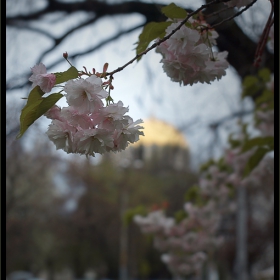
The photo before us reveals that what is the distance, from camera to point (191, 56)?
25.5 inches

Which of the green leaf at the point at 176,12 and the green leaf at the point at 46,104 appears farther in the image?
the green leaf at the point at 176,12

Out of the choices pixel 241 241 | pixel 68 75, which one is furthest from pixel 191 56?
pixel 241 241

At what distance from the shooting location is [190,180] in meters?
10.0

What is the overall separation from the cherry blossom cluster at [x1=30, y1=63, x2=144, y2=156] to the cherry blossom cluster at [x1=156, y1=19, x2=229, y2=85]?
0.48 feet

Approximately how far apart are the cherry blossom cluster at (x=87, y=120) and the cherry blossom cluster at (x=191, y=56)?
147 mm

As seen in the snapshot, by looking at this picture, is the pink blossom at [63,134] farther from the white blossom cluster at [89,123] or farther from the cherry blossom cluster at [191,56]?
the cherry blossom cluster at [191,56]

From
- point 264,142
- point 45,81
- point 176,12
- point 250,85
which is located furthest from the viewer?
point 250,85

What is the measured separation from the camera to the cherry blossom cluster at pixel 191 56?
632 millimetres

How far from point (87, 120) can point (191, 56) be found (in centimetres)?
21

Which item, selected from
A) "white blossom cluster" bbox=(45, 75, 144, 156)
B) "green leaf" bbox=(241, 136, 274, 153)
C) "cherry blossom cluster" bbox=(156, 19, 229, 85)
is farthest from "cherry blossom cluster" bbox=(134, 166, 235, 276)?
"white blossom cluster" bbox=(45, 75, 144, 156)

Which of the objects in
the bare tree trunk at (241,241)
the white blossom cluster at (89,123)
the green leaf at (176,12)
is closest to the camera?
the white blossom cluster at (89,123)

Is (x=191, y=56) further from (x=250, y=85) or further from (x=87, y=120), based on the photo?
(x=250, y=85)

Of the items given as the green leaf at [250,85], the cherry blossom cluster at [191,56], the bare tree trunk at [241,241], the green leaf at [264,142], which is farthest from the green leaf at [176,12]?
the bare tree trunk at [241,241]

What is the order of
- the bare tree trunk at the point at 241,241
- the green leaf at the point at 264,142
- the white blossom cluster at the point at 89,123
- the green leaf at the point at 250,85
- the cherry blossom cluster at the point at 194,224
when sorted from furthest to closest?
the bare tree trunk at the point at 241,241 → the cherry blossom cluster at the point at 194,224 → the green leaf at the point at 250,85 → the green leaf at the point at 264,142 → the white blossom cluster at the point at 89,123
